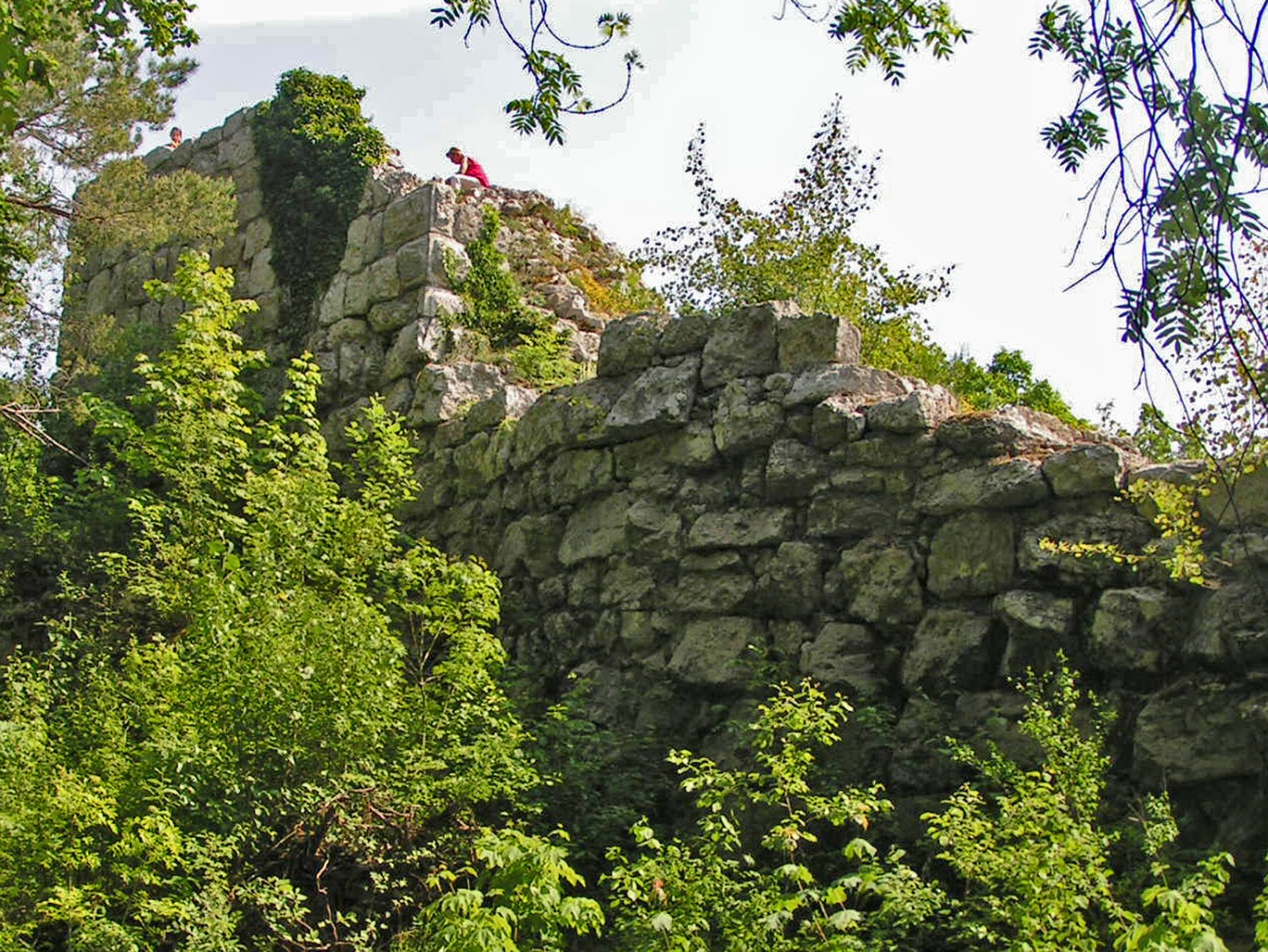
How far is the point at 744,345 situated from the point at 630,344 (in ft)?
2.77

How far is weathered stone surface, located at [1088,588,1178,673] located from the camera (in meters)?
5.80

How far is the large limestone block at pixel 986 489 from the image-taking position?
20.8 feet

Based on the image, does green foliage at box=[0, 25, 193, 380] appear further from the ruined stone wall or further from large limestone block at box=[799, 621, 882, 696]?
large limestone block at box=[799, 621, 882, 696]

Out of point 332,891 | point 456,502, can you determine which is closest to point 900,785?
point 332,891

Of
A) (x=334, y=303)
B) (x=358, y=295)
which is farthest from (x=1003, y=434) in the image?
(x=334, y=303)

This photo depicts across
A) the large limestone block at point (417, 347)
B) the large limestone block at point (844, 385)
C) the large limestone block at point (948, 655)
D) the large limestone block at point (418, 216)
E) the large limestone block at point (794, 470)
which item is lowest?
the large limestone block at point (948, 655)

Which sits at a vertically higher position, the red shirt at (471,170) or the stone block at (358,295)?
the red shirt at (471,170)

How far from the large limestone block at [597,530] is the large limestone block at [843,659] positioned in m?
1.47

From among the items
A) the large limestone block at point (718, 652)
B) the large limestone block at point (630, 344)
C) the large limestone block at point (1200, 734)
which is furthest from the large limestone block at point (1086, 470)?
the large limestone block at point (630, 344)

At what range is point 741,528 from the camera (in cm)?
721

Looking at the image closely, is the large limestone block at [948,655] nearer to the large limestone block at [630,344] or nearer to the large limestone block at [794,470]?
the large limestone block at [794,470]

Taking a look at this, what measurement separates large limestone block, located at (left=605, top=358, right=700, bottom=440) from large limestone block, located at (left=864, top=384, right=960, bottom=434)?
114cm

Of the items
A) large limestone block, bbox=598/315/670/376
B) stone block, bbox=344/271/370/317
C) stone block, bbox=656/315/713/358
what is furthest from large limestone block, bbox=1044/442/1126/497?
stone block, bbox=344/271/370/317

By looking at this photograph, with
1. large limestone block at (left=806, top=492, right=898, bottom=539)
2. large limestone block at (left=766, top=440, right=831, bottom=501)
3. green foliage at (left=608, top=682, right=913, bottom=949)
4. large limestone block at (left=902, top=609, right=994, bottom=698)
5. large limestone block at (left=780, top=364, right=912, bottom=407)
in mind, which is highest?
large limestone block at (left=780, top=364, right=912, bottom=407)
